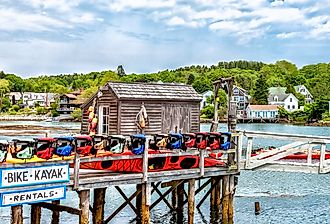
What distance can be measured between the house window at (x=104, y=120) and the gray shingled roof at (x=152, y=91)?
2.82 feet

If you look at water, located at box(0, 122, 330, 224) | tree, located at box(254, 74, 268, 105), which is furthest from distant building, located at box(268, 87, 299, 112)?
water, located at box(0, 122, 330, 224)

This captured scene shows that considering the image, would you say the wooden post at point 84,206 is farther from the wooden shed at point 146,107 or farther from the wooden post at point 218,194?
the wooden post at point 218,194

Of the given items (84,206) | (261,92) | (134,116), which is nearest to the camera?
(84,206)

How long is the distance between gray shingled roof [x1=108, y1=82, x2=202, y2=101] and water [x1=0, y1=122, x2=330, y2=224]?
477 cm

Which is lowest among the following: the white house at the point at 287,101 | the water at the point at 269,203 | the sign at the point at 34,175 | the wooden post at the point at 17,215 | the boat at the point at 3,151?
the water at the point at 269,203

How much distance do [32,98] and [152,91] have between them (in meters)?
Result: 161

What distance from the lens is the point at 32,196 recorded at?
14.8 metres

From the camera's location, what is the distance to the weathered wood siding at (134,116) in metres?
20.5

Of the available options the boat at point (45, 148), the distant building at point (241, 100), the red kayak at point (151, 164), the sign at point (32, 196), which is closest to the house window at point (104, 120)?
the red kayak at point (151, 164)

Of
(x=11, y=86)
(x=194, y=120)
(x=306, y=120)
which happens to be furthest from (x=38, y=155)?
(x=11, y=86)

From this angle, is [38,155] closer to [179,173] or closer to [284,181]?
[179,173]

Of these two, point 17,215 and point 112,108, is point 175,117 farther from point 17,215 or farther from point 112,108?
point 17,215

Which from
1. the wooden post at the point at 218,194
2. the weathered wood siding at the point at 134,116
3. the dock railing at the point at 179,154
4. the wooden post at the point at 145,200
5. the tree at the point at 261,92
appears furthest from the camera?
the tree at the point at 261,92

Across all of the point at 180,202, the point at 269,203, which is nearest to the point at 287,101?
the point at 269,203
